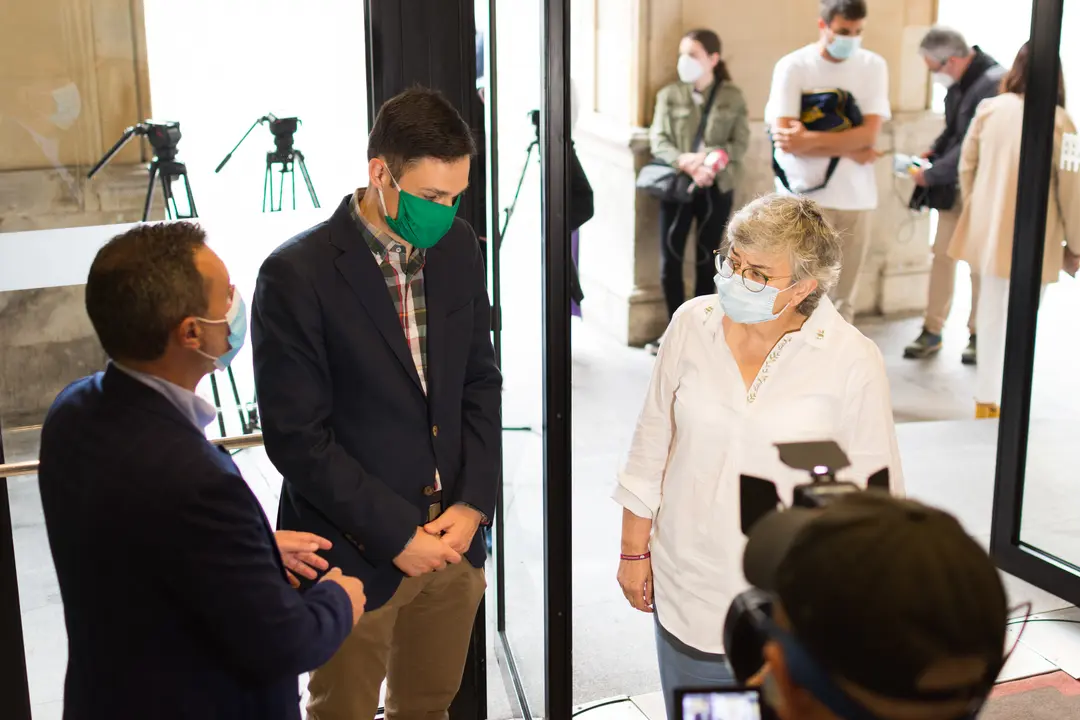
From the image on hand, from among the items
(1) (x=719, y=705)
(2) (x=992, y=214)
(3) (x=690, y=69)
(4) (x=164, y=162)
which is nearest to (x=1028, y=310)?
(2) (x=992, y=214)

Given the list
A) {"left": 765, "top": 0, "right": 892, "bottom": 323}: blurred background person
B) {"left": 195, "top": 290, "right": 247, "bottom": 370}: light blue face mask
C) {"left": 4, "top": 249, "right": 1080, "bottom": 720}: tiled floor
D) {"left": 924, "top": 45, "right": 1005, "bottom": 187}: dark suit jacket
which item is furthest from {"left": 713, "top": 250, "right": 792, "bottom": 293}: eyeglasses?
{"left": 924, "top": 45, "right": 1005, "bottom": 187}: dark suit jacket

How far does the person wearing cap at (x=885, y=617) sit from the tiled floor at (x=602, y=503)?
169cm

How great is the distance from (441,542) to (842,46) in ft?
14.8

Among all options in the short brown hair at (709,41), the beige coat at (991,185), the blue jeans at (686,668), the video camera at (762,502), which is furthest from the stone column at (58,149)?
the short brown hair at (709,41)

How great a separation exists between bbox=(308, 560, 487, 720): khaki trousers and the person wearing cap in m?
1.41

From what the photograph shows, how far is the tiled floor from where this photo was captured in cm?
261

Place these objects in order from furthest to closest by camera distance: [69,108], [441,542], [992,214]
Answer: [992,214]
[69,108]
[441,542]

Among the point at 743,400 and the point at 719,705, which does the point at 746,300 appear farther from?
the point at 719,705

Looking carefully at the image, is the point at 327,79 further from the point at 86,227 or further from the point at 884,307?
the point at 884,307

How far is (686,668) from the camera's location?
2080 millimetres

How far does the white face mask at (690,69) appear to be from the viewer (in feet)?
21.2

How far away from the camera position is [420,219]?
2.05 meters

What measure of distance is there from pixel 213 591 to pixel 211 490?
0.13 meters

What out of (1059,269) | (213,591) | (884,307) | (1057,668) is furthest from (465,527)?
(884,307)
